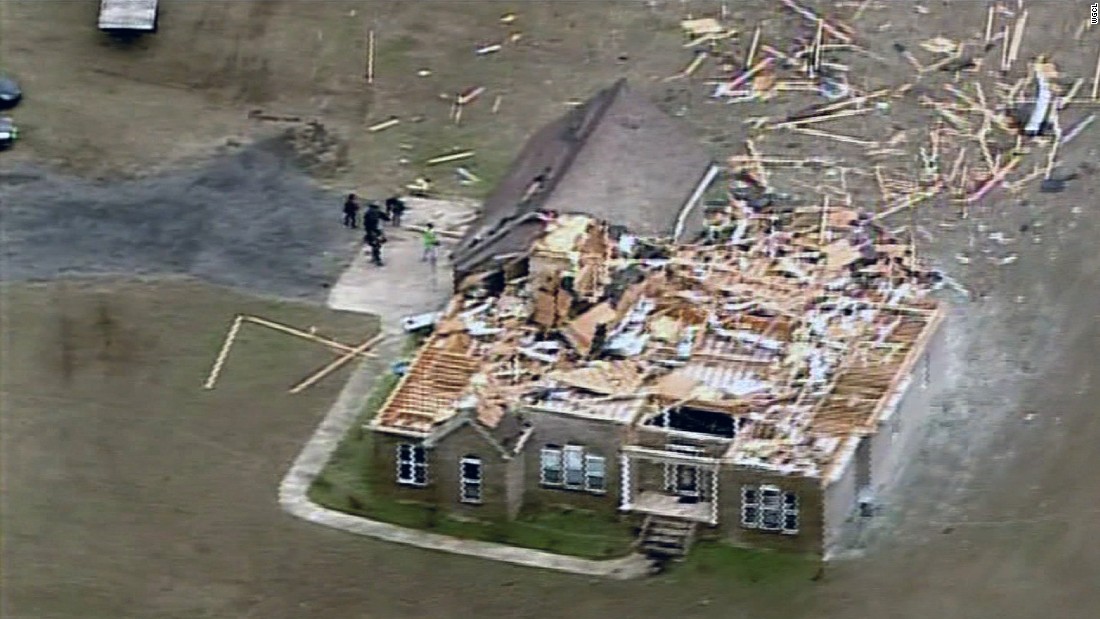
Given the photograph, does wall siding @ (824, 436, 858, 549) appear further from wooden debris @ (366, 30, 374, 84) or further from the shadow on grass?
wooden debris @ (366, 30, 374, 84)

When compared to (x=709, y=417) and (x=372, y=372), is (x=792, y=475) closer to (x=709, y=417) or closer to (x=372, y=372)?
(x=709, y=417)

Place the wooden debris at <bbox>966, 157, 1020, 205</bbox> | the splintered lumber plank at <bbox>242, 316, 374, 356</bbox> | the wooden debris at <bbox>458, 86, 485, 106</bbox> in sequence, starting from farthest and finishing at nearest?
1. the wooden debris at <bbox>458, 86, 485, 106</bbox>
2. the wooden debris at <bbox>966, 157, 1020, 205</bbox>
3. the splintered lumber plank at <bbox>242, 316, 374, 356</bbox>

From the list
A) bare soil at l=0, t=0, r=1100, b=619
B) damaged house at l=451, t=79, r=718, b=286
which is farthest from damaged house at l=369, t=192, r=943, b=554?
bare soil at l=0, t=0, r=1100, b=619

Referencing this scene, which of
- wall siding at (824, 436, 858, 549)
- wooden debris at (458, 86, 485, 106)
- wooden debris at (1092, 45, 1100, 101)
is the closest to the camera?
wall siding at (824, 436, 858, 549)

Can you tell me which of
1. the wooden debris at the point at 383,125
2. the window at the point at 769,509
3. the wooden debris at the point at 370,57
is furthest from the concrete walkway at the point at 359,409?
the wooden debris at the point at 370,57

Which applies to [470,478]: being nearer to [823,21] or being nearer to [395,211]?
[395,211]

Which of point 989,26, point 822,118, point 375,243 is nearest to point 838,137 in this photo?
point 822,118

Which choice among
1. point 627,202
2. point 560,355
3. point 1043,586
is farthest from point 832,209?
point 1043,586
